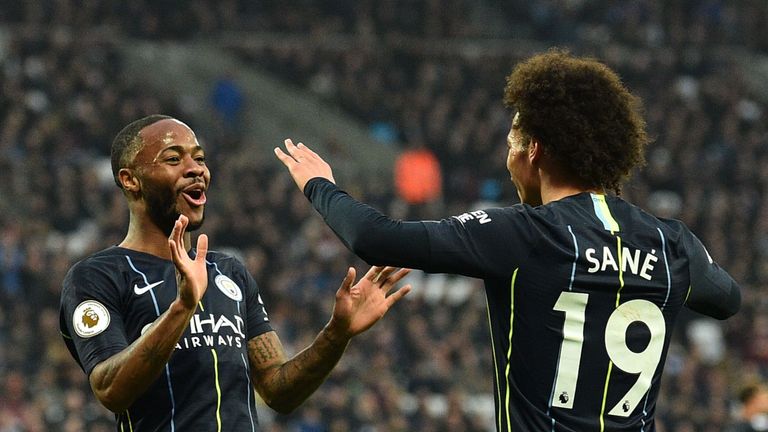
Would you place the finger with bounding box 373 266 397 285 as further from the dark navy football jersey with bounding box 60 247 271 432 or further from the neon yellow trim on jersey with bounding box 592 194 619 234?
the neon yellow trim on jersey with bounding box 592 194 619 234

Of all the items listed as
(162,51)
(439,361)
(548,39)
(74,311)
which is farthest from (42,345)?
(548,39)

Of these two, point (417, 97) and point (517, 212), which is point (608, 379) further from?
point (417, 97)

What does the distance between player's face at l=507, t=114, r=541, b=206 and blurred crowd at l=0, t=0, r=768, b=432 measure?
7.06m

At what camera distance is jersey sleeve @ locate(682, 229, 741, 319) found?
15.9ft

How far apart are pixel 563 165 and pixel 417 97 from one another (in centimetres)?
1930

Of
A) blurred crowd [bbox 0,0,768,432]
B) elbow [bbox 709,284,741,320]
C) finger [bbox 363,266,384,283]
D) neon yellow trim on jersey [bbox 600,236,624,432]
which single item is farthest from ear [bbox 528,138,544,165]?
blurred crowd [bbox 0,0,768,432]

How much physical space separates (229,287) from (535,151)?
1439 millimetres

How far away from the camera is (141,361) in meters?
4.78

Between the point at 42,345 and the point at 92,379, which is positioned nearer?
the point at 92,379

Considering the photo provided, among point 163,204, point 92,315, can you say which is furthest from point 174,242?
point 163,204

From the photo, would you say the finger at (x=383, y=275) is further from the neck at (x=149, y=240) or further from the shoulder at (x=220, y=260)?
the neck at (x=149, y=240)

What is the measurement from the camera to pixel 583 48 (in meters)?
25.8

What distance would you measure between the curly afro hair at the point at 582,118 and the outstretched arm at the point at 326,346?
1.05 metres

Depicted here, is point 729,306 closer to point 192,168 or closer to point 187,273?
point 187,273
